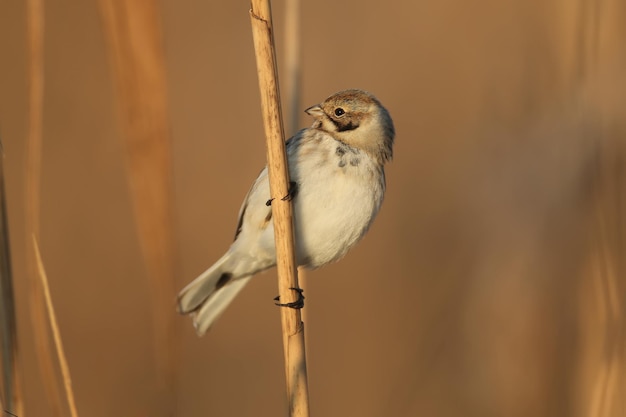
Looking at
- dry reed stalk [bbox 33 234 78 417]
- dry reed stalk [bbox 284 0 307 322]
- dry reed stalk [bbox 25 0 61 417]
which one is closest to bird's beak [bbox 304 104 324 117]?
dry reed stalk [bbox 284 0 307 322]

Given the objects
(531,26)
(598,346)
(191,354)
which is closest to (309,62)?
(531,26)

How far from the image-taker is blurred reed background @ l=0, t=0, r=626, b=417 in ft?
8.19

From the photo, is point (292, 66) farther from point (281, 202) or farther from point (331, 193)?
point (281, 202)

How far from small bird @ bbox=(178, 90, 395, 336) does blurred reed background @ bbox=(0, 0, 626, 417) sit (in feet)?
1.10

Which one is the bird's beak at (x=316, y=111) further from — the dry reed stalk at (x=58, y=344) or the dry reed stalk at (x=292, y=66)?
the dry reed stalk at (x=58, y=344)

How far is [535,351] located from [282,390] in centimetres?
149

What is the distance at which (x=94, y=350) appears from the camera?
3.97m

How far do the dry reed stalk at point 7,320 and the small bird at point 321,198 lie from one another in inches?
37.6

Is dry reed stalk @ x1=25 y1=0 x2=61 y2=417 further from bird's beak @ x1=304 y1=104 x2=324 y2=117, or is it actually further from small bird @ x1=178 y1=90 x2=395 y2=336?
bird's beak @ x1=304 y1=104 x2=324 y2=117

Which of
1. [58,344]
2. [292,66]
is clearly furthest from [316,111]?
[58,344]

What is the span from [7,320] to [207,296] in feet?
3.61

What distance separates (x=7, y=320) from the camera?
5.73 feet

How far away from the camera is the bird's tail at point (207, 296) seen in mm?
2758

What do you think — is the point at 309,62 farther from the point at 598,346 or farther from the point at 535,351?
the point at 598,346
